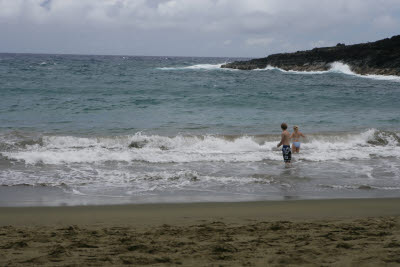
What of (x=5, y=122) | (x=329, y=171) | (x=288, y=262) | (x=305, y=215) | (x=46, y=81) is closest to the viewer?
(x=288, y=262)

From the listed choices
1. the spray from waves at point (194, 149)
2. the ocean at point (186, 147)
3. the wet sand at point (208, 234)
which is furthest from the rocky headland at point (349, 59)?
the wet sand at point (208, 234)

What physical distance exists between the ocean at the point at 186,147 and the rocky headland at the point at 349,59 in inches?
887

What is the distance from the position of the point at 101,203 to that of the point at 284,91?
75.2 feet

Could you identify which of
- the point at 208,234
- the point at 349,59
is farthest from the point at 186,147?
the point at 349,59

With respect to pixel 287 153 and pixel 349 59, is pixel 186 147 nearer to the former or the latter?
pixel 287 153

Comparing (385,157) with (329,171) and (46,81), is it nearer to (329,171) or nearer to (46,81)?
(329,171)

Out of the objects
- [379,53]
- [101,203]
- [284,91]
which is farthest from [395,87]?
[101,203]

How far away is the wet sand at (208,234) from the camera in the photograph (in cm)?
406

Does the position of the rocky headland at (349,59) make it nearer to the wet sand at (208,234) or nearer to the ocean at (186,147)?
the ocean at (186,147)

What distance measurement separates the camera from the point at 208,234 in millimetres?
4977

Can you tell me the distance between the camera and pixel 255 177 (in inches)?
348

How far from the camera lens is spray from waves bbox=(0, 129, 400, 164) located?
10672 millimetres

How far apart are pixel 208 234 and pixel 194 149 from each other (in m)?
7.49

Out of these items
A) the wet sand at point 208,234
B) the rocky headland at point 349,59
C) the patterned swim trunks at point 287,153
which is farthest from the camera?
the rocky headland at point 349,59
